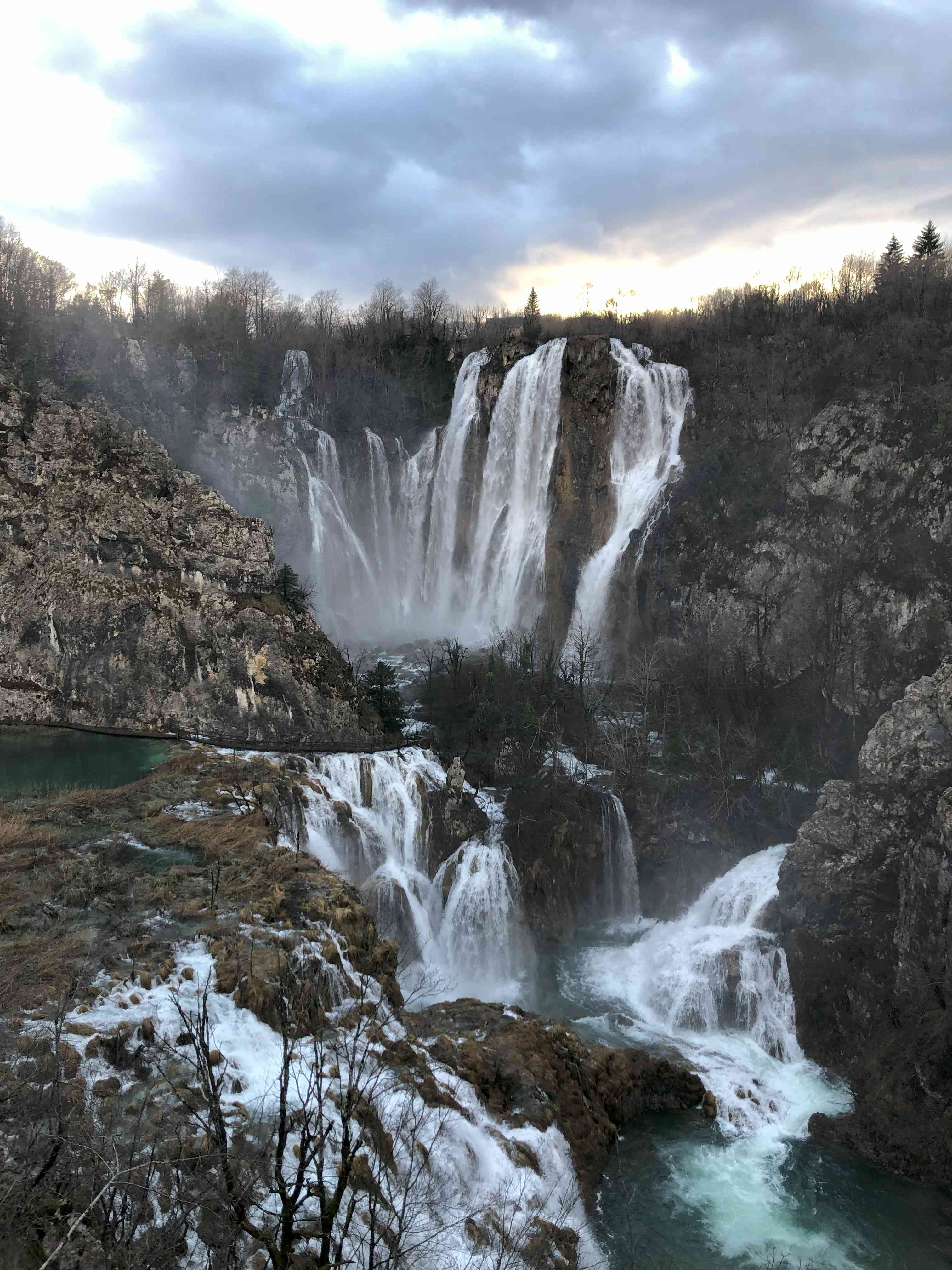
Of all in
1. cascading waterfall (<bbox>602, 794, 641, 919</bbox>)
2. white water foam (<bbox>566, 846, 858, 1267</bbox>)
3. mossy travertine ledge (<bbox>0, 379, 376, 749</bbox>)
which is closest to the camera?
white water foam (<bbox>566, 846, 858, 1267</bbox>)

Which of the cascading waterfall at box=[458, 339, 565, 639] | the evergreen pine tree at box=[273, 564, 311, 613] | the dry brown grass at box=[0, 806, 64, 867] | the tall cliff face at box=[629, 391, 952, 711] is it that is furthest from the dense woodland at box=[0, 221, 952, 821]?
the dry brown grass at box=[0, 806, 64, 867]

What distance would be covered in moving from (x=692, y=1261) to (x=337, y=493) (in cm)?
4978

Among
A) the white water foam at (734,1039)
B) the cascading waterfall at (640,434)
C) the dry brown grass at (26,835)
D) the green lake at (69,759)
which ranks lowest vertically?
the white water foam at (734,1039)

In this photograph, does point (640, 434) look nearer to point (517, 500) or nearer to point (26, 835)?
point (517, 500)

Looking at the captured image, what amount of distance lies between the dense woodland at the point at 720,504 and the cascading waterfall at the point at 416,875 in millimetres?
5644

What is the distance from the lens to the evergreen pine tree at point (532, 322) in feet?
192

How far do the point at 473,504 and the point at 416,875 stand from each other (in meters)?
33.6

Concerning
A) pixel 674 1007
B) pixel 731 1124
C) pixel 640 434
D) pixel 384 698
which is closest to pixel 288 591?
pixel 384 698

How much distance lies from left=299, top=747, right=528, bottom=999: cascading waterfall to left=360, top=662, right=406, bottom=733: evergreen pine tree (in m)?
6.83

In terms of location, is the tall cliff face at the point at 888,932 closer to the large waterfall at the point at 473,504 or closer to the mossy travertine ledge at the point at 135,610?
the mossy travertine ledge at the point at 135,610

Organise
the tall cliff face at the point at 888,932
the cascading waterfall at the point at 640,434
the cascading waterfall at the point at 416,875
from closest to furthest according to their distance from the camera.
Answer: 1. the tall cliff face at the point at 888,932
2. the cascading waterfall at the point at 416,875
3. the cascading waterfall at the point at 640,434

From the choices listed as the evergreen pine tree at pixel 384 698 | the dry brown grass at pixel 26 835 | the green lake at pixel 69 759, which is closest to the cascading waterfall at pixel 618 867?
the evergreen pine tree at pixel 384 698

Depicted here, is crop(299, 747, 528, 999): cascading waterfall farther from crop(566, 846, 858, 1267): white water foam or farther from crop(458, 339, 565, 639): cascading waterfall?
crop(458, 339, 565, 639): cascading waterfall

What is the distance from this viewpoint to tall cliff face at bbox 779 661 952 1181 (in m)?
19.1
